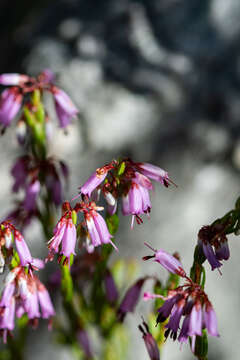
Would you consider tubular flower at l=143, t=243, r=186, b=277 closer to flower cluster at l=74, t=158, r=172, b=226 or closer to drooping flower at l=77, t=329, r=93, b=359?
flower cluster at l=74, t=158, r=172, b=226

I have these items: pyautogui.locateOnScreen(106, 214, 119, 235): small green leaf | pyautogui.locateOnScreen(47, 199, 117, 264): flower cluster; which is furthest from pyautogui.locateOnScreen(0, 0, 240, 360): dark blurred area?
pyautogui.locateOnScreen(47, 199, 117, 264): flower cluster

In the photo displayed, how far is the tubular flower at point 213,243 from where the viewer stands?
1.94 m

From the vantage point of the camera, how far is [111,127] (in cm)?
398

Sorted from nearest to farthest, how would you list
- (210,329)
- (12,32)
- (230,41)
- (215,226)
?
(210,329) → (215,226) → (230,41) → (12,32)

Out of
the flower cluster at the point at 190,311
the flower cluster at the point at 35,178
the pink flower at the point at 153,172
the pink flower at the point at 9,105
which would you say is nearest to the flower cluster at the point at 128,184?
the pink flower at the point at 153,172

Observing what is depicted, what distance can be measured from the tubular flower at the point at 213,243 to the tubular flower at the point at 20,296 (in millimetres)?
674

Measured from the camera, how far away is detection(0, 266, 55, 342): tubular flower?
7.06 feet

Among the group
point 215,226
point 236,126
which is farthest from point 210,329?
point 236,126

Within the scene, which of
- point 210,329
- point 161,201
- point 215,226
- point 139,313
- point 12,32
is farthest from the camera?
point 12,32

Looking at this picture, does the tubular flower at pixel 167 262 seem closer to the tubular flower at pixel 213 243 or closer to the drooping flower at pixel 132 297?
the tubular flower at pixel 213 243

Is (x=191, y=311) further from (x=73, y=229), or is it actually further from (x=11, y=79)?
(x=11, y=79)

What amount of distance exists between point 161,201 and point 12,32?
73.8 inches

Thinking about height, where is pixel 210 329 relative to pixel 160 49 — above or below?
below

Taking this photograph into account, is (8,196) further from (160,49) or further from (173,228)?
(160,49)
